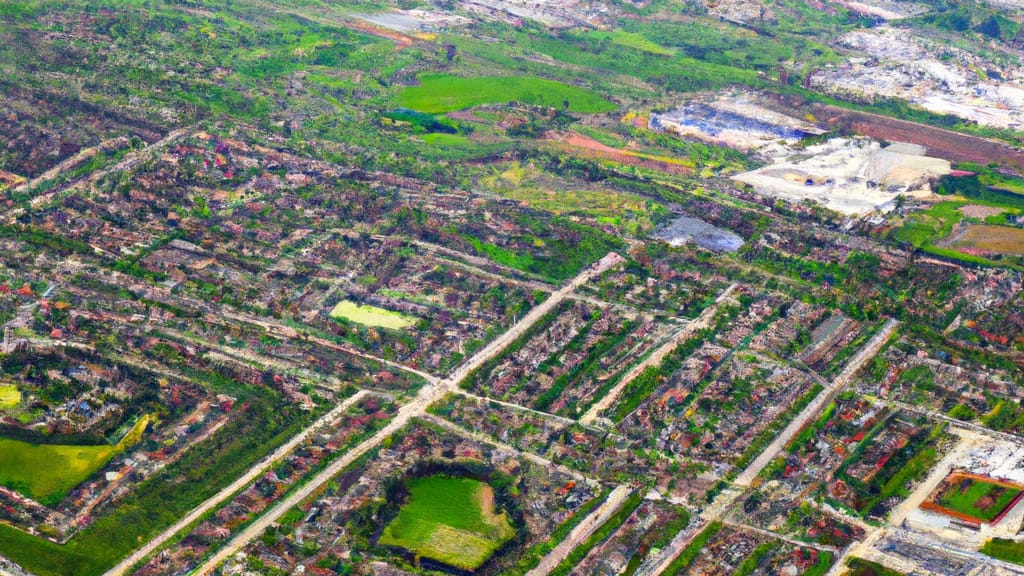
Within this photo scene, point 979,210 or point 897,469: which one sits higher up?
point 979,210

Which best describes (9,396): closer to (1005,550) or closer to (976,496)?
(976,496)

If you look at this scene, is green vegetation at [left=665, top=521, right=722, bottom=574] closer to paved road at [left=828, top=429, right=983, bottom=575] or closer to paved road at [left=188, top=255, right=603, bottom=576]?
paved road at [left=828, top=429, right=983, bottom=575]

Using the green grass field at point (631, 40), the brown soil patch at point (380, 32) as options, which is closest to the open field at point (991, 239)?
the green grass field at point (631, 40)

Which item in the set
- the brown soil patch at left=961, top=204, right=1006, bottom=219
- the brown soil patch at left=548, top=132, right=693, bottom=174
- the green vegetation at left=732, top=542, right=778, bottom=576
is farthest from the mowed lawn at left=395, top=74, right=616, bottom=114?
the green vegetation at left=732, top=542, right=778, bottom=576

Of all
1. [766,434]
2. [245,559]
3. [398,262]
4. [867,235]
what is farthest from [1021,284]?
[245,559]

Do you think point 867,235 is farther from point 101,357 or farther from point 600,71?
point 101,357

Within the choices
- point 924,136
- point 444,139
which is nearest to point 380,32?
point 444,139
